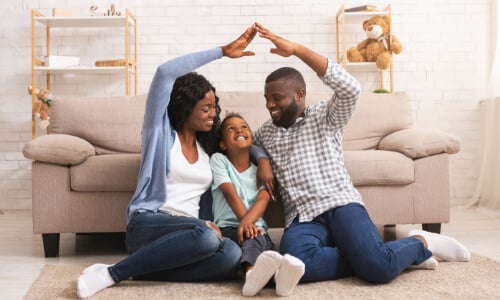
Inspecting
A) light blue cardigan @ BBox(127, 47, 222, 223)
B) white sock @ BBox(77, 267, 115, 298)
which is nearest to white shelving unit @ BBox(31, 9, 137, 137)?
light blue cardigan @ BBox(127, 47, 222, 223)

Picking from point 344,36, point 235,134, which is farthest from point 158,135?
point 344,36

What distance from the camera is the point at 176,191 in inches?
81.0

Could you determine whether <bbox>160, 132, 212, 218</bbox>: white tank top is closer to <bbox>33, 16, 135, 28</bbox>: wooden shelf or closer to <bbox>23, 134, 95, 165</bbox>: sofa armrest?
<bbox>23, 134, 95, 165</bbox>: sofa armrest

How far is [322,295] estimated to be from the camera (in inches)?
69.9

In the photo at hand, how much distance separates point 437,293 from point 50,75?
3534 millimetres

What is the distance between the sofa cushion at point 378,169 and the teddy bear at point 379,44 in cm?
166

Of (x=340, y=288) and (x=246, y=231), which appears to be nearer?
(x=340, y=288)

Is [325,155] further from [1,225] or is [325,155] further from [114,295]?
[1,225]

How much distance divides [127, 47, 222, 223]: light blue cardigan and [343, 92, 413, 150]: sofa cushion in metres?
1.30

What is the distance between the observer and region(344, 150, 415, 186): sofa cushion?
8.46ft

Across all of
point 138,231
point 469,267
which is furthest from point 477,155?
point 138,231

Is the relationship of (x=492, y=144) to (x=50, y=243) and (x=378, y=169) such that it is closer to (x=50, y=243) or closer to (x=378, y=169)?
(x=378, y=169)

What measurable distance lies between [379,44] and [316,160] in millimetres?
2335

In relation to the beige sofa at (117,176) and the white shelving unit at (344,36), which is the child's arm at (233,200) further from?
the white shelving unit at (344,36)
